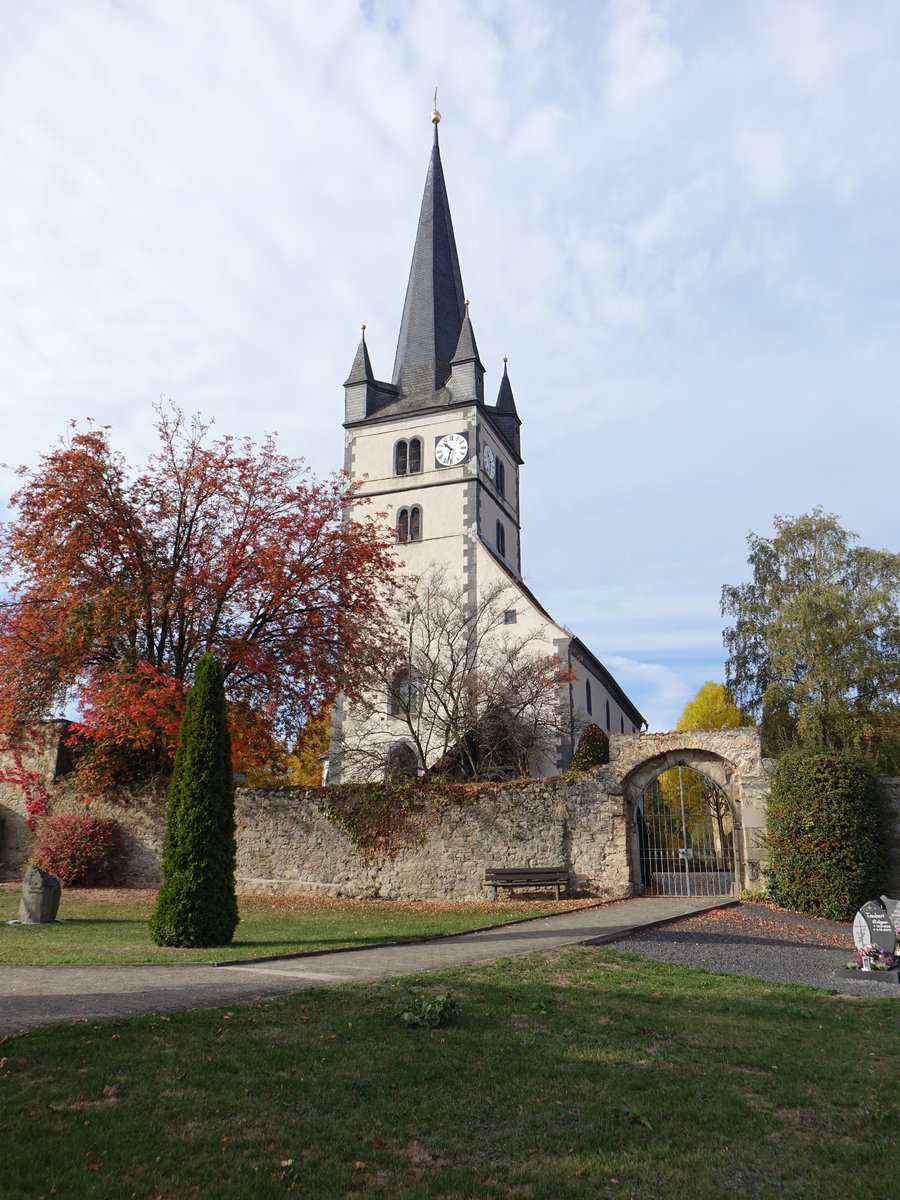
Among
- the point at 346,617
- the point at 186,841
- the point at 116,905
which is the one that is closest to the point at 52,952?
the point at 186,841

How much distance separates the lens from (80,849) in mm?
19125

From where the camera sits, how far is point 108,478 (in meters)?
18.5

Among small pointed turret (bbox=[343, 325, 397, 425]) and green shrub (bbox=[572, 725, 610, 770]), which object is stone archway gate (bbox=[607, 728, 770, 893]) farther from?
small pointed turret (bbox=[343, 325, 397, 425])

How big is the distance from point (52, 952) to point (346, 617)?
10983mm

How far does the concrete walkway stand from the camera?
21.8 ft

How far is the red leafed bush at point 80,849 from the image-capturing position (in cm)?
1900

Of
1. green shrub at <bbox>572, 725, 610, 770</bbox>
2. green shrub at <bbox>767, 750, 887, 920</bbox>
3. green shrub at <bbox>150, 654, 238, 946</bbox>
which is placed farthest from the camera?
green shrub at <bbox>572, 725, 610, 770</bbox>

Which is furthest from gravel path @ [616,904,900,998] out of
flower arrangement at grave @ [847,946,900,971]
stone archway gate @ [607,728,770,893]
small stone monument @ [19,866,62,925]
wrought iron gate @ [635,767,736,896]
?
small stone monument @ [19,866,62,925]

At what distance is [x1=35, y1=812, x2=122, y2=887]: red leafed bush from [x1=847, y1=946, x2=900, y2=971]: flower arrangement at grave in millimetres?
15760

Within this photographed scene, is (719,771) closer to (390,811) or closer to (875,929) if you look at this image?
(390,811)

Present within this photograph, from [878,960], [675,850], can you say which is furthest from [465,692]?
[878,960]

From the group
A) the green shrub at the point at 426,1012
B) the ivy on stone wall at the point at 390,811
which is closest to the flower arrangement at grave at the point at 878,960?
the green shrub at the point at 426,1012

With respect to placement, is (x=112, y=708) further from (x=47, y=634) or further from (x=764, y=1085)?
(x=764, y=1085)

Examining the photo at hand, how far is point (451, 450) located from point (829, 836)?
80.8 feet
